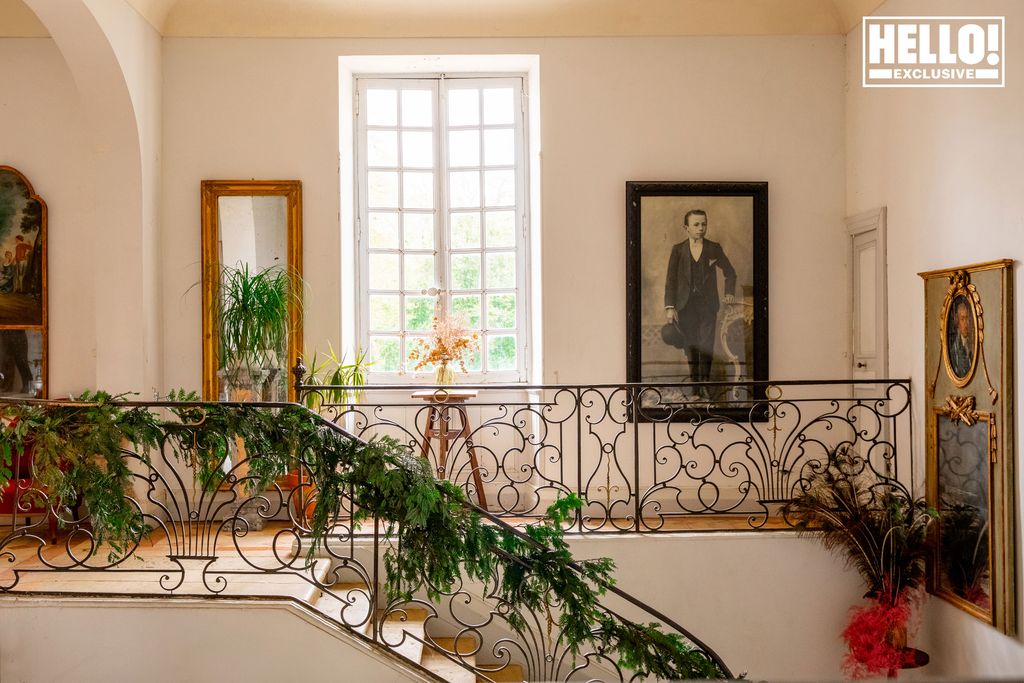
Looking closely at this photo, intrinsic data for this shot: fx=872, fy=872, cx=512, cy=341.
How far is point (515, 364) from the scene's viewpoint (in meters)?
7.45

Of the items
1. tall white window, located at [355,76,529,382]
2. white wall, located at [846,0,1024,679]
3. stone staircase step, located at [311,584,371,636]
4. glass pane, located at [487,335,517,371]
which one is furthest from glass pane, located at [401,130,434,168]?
stone staircase step, located at [311,584,371,636]

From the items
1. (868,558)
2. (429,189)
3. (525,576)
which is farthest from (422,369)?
(868,558)

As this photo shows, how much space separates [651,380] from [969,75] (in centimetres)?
302

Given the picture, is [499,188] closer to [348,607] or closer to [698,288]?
[698,288]

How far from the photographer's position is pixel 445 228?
7.44m

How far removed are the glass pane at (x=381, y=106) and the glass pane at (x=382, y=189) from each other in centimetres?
43

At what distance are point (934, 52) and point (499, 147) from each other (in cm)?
337

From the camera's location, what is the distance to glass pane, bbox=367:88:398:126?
740 centimetres

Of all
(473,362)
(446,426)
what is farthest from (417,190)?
(446,426)

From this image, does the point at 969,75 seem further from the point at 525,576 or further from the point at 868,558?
the point at 525,576

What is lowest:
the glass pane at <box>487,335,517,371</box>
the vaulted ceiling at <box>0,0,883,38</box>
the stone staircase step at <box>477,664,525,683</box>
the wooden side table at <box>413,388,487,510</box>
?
the stone staircase step at <box>477,664,525,683</box>

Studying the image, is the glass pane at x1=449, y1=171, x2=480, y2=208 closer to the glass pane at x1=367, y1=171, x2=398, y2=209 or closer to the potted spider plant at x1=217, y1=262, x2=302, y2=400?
the glass pane at x1=367, y1=171, x2=398, y2=209

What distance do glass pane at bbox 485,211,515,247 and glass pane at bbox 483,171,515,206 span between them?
0.09 metres

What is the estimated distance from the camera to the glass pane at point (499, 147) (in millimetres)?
7414
